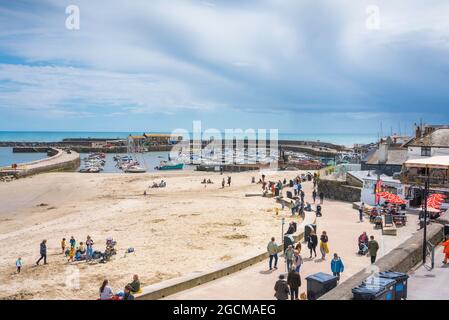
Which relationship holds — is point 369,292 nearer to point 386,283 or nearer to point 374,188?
point 386,283

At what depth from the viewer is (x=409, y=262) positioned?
39.0 feet

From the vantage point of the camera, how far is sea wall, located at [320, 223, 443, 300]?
344 inches

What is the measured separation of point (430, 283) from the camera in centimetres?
1083

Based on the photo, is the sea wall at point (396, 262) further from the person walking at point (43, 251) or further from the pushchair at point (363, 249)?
the person walking at point (43, 251)

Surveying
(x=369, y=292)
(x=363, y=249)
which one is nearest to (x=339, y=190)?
(x=363, y=249)

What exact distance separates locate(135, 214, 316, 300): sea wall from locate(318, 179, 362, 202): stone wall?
16352mm

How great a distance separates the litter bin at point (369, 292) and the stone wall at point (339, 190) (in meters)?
20.7

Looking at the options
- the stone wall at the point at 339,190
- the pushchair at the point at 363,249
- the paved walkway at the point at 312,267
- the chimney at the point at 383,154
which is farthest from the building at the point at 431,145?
the pushchair at the point at 363,249

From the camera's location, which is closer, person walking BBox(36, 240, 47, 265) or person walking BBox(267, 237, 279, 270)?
person walking BBox(267, 237, 279, 270)

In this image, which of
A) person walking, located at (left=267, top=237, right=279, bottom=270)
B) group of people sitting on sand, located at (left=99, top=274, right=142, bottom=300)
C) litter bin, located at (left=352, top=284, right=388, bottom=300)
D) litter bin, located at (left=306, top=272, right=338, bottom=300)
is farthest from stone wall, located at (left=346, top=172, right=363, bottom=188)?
group of people sitting on sand, located at (left=99, top=274, right=142, bottom=300)

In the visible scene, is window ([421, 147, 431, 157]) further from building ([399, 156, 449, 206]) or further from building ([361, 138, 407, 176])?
building ([399, 156, 449, 206])

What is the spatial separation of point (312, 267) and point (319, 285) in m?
3.74

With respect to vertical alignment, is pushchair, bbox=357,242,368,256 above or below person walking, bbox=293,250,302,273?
below
